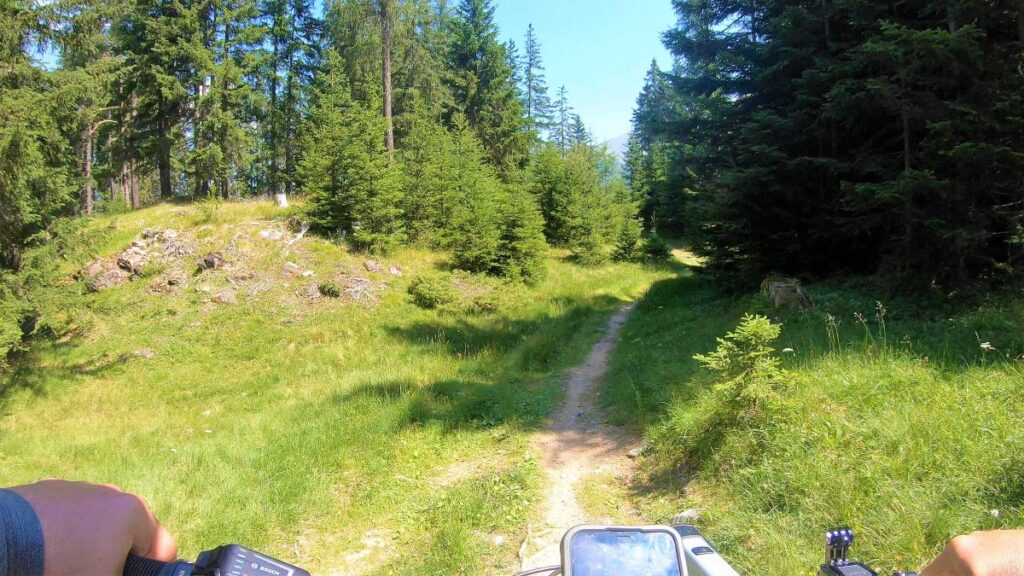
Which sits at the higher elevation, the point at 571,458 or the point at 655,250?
the point at 655,250

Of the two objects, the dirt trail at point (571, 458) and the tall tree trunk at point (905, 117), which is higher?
the tall tree trunk at point (905, 117)

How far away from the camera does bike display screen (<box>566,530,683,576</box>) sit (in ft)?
4.63

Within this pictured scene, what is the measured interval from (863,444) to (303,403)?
8254mm

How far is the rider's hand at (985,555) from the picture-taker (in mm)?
1249

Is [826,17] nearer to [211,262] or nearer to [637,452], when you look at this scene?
[637,452]

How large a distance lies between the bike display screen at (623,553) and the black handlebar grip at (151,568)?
3.03 feet

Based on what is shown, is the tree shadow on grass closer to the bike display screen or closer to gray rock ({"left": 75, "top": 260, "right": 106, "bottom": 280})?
gray rock ({"left": 75, "top": 260, "right": 106, "bottom": 280})

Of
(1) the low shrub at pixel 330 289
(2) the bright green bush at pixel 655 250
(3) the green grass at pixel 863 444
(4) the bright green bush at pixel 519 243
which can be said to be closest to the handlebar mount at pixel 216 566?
(3) the green grass at pixel 863 444

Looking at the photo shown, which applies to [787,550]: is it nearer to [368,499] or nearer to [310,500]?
[368,499]

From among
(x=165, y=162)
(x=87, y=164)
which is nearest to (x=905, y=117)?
(x=165, y=162)

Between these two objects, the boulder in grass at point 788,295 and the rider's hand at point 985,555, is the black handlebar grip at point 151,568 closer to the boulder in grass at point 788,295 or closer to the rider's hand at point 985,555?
the rider's hand at point 985,555

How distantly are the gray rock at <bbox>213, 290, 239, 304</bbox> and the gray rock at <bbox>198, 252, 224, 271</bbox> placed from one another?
174cm

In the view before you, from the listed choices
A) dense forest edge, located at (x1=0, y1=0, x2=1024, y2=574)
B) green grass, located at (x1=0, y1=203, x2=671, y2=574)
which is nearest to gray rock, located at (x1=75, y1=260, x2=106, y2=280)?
dense forest edge, located at (x1=0, y1=0, x2=1024, y2=574)

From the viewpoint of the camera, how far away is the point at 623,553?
1460 millimetres
